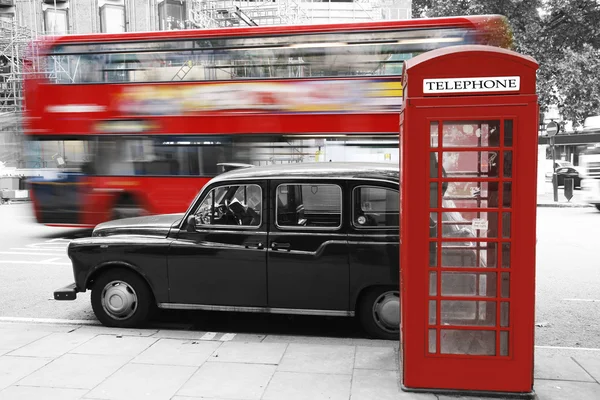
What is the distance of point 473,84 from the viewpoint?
148 inches

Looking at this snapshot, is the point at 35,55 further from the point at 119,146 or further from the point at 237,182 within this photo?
the point at 237,182

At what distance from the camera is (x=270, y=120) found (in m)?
10.6

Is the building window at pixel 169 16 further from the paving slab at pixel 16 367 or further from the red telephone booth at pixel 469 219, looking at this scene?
the red telephone booth at pixel 469 219

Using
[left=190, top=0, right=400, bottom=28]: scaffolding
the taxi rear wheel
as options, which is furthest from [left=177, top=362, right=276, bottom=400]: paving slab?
[left=190, top=0, right=400, bottom=28]: scaffolding

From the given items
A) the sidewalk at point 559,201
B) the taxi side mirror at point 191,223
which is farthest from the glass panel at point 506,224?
the sidewalk at point 559,201

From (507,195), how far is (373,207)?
66.7 inches

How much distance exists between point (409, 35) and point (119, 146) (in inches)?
232

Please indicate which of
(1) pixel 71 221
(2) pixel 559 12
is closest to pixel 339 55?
(1) pixel 71 221

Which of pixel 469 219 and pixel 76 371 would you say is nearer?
pixel 469 219

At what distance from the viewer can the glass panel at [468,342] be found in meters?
3.93

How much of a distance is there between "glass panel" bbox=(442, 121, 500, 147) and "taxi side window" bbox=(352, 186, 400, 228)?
1.49 m

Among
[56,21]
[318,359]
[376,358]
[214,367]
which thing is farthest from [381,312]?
[56,21]

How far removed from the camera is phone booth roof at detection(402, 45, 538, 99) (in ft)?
12.2

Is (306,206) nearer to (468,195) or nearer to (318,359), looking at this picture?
(318,359)
